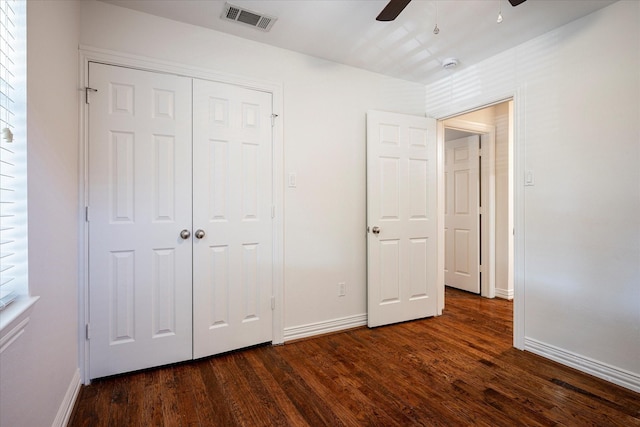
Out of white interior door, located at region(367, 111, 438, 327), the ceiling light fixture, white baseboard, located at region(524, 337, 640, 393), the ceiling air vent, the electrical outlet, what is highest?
the ceiling air vent

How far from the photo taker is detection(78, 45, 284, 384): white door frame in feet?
6.53

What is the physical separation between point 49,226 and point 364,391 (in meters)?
1.89

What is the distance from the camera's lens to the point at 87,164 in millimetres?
2008

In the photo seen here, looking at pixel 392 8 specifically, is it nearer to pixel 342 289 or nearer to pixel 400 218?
pixel 400 218

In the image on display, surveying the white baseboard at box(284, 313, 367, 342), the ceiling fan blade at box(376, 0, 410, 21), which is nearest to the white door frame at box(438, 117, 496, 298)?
the white baseboard at box(284, 313, 367, 342)

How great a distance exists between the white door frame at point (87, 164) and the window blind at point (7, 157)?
0.86 metres

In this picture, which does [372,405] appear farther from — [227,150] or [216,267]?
[227,150]

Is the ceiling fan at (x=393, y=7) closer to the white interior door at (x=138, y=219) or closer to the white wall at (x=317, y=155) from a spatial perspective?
the white wall at (x=317, y=155)

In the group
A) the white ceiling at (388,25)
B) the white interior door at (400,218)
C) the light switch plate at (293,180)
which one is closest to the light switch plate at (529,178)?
→ the white interior door at (400,218)

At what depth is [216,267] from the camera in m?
2.39

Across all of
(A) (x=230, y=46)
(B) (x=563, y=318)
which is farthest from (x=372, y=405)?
(A) (x=230, y=46)

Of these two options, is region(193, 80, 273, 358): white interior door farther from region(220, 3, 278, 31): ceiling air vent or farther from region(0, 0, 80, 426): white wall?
region(0, 0, 80, 426): white wall

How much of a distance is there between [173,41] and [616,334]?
139 inches

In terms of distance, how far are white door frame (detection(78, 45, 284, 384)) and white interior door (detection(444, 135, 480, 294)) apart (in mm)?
2779
